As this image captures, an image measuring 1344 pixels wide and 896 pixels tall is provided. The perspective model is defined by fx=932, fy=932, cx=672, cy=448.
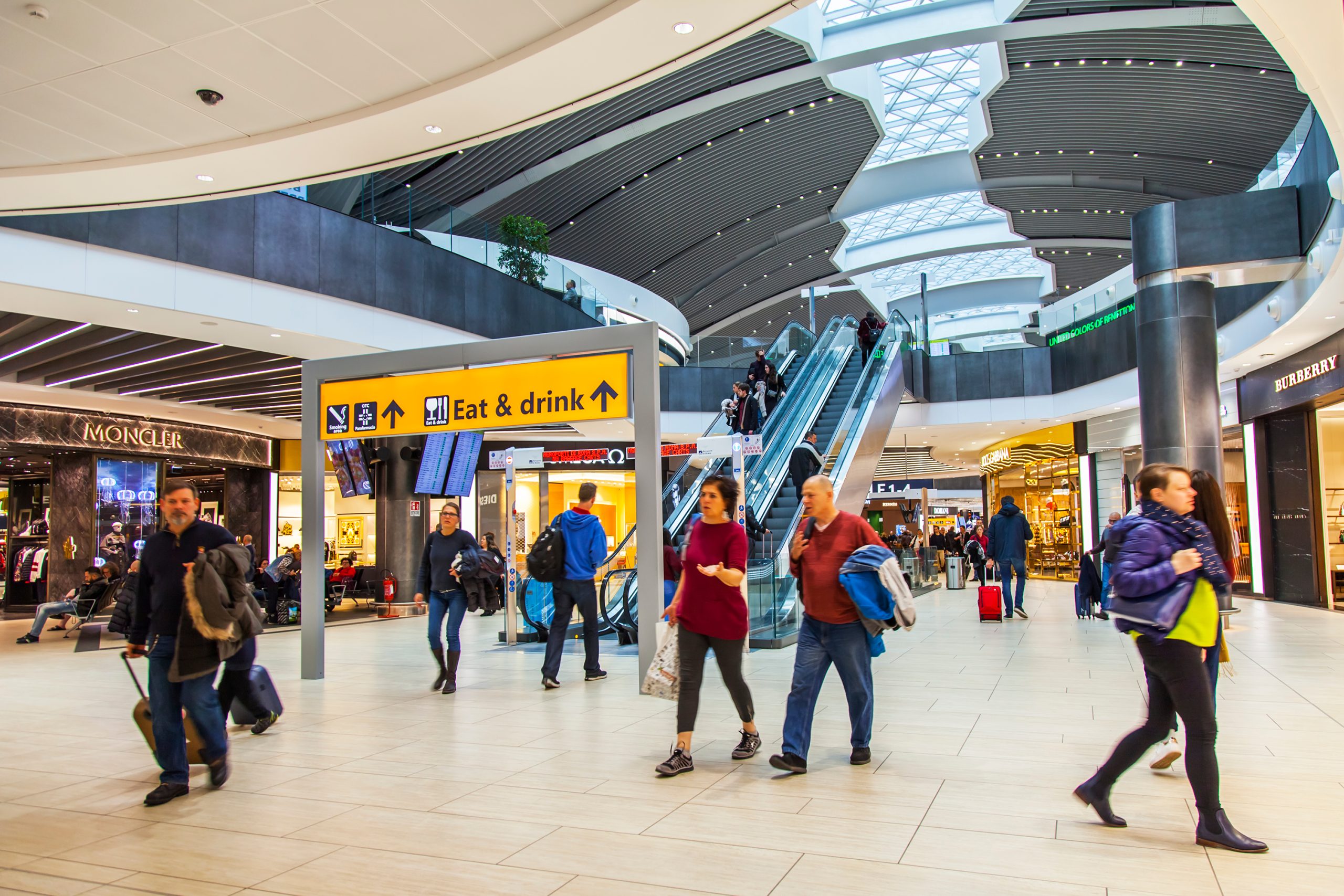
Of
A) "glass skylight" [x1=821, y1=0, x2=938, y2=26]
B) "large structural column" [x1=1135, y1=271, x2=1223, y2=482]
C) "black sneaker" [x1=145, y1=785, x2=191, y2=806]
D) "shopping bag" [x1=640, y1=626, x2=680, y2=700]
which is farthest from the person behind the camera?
"glass skylight" [x1=821, y1=0, x2=938, y2=26]

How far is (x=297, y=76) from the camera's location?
193 inches

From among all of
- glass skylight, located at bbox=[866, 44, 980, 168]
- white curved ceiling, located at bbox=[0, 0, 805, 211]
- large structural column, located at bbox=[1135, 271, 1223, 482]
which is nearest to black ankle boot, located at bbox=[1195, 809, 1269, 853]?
white curved ceiling, located at bbox=[0, 0, 805, 211]

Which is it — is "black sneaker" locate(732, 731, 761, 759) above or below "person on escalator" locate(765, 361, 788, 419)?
below

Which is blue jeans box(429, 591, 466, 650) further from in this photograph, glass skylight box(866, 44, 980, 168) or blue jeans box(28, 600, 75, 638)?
glass skylight box(866, 44, 980, 168)

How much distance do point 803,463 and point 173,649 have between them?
396 inches

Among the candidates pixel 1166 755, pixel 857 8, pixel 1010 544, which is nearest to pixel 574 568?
pixel 1166 755

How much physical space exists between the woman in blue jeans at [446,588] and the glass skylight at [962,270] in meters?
37.4

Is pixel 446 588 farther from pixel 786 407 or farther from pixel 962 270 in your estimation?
pixel 962 270

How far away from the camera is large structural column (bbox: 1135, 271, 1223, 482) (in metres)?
10.8

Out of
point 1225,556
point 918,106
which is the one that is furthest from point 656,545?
point 918,106

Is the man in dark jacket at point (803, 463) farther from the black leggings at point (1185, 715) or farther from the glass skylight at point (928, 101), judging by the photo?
the glass skylight at point (928, 101)

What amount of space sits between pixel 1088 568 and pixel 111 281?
1149 centimetres

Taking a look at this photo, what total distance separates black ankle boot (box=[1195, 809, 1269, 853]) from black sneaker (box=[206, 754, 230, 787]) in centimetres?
424

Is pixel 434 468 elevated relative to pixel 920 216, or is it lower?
lower
